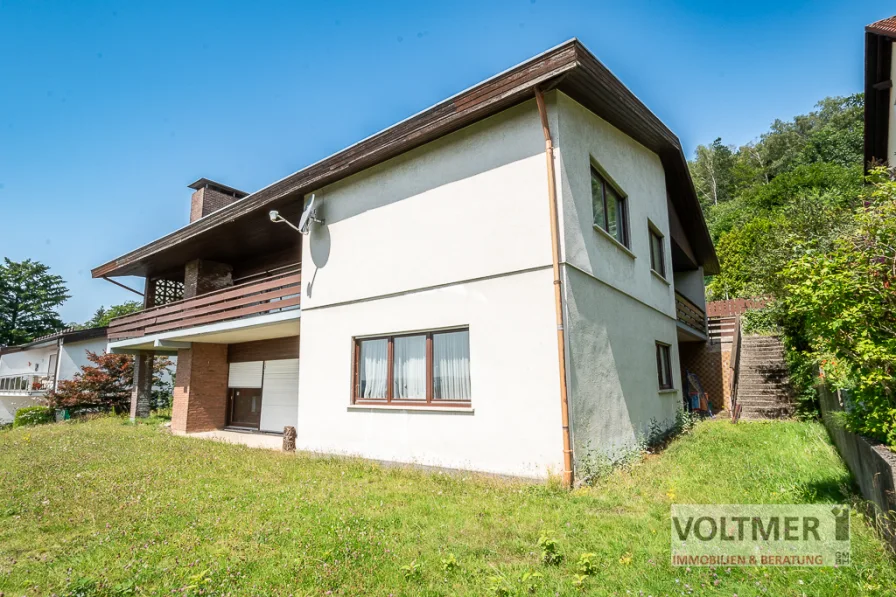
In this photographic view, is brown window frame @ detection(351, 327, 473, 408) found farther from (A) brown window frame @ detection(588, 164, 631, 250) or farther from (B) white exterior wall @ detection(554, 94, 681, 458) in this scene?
(A) brown window frame @ detection(588, 164, 631, 250)

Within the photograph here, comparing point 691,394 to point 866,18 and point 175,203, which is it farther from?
point 175,203

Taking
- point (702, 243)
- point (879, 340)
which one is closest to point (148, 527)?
point (879, 340)

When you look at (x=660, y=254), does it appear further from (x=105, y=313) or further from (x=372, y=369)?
(x=105, y=313)

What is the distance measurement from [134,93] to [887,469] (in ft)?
40.9

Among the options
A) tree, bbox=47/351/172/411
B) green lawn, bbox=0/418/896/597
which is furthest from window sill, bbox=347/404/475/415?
tree, bbox=47/351/172/411

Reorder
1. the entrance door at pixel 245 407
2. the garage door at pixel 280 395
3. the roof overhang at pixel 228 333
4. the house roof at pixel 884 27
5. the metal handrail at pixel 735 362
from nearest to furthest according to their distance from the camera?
the roof overhang at pixel 228 333 < the house roof at pixel 884 27 < the metal handrail at pixel 735 362 < the garage door at pixel 280 395 < the entrance door at pixel 245 407

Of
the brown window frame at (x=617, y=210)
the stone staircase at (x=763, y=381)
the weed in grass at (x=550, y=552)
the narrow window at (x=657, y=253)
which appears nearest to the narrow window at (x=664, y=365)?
the narrow window at (x=657, y=253)

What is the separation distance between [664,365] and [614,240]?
4816 millimetres

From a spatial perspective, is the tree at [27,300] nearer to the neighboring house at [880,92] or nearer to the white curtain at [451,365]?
the white curtain at [451,365]

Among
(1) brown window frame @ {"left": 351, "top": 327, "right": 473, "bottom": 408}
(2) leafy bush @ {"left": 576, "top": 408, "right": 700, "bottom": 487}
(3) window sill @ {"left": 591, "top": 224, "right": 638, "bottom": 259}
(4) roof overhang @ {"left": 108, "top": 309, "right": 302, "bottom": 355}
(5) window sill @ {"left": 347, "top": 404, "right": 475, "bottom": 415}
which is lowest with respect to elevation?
(2) leafy bush @ {"left": 576, "top": 408, "right": 700, "bottom": 487}

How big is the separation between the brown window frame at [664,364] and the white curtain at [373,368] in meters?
6.69

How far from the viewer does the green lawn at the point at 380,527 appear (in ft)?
12.3

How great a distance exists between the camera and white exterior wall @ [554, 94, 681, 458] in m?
7.42

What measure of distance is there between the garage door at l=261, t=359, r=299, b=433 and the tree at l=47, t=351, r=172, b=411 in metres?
11.7
